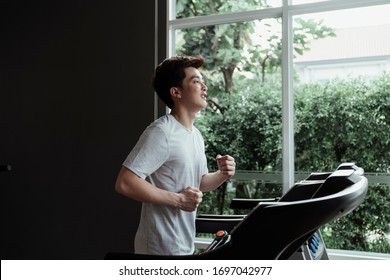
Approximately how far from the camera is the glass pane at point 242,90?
3.27m

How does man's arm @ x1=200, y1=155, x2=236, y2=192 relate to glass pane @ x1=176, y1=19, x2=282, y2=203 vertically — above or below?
below

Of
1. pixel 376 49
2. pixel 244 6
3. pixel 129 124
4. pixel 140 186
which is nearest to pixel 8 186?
pixel 129 124

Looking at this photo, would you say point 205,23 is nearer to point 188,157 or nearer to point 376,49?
point 376,49

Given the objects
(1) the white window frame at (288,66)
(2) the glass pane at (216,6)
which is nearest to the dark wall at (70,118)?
(2) the glass pane at (216,6)

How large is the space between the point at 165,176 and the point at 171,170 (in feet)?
0.11

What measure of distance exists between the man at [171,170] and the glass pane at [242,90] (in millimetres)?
1345

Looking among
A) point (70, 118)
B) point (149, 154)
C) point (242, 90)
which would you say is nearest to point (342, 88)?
point (242, 90)

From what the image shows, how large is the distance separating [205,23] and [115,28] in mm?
756

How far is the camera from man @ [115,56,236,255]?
1.64 meters

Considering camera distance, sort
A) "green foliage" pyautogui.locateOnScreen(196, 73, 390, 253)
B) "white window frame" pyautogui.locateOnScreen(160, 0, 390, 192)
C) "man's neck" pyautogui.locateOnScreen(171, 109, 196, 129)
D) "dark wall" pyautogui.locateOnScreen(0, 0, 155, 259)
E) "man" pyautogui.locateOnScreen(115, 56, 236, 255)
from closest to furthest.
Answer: "man" pyautogui.locateOnScreen(115, 56, 236, 255), "man's neck" pyautogui.locateOnScreen(171, 109, 196, 129), "green foliage" pyautogui.locateOnScreen(196, 73, 390, 253), "white window frame" pyautogui.locateOnScreen(160, 0, 390, 192), "dark wall" pyautogui.locateOnScreen(0, 0, 155, 259)

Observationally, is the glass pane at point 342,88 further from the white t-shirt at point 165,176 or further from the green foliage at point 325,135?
the white t-shirt at point 165,176

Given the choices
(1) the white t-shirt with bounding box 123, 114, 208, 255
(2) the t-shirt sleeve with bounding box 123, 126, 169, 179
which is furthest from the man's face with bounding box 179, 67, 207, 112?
(2) the t-shirt sleeve with bounding box 123, 126, 169, 179

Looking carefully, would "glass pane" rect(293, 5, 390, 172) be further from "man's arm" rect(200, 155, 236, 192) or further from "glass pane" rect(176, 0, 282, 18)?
"man's arm" rect(200, 155, 236, 192)

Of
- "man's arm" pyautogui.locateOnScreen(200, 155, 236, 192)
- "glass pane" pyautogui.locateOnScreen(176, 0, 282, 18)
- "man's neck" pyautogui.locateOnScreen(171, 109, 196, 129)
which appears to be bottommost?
"man's arm" pyautogui.locateOnScreen(200, 155, 236, 192)
